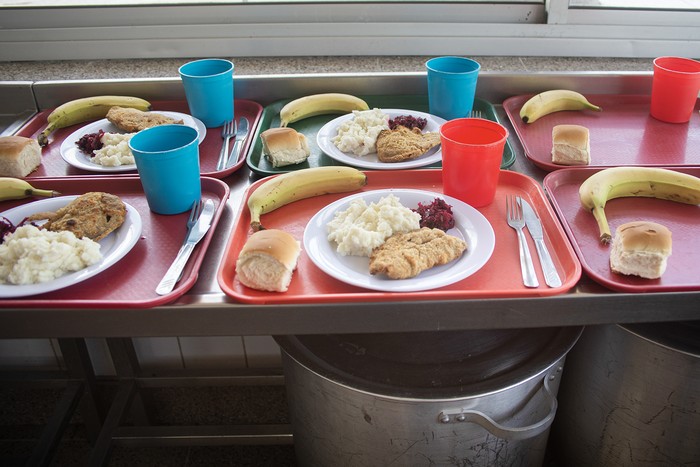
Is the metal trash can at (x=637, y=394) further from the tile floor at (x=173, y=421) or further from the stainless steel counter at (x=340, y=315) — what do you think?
the tile floor at (x=173, y=421)

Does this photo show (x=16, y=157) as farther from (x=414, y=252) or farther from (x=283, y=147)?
(x=414, y=252)

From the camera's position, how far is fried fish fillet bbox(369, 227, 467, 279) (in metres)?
1.02

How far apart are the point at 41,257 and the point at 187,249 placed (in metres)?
0.25

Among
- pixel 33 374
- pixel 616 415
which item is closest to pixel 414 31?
pixel 616 415

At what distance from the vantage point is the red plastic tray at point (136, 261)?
3.18 ft

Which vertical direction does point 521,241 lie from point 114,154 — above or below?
below

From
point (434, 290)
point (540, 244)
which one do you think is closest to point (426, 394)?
point (434, 290)

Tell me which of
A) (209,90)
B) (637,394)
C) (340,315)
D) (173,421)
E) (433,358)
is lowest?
(173,421)

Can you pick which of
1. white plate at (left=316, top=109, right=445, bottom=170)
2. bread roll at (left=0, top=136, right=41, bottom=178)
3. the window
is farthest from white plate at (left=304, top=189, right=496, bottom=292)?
the window

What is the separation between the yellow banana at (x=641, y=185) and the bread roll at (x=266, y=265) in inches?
25.7

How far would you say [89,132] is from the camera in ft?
5.13

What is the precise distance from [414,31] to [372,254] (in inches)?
46.3

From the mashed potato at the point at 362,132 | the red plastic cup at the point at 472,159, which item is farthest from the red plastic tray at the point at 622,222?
the mashed potato at the point at 362,132

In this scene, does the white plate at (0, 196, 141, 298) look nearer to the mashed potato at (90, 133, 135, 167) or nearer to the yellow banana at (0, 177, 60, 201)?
the yellow banana at (0, 177, 60, 201)
